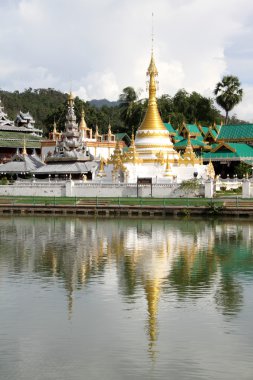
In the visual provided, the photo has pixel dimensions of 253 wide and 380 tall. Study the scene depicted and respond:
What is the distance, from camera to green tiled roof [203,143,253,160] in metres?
63.1

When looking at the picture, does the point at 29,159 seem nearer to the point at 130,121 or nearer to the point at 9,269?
the point at 130,121

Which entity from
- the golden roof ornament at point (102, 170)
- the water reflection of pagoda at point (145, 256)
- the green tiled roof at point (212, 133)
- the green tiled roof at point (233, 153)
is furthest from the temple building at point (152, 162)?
the green tiled roof at point (212, 133)

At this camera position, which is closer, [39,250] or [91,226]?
[39,250]

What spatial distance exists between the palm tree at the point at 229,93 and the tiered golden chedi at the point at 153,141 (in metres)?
29.0

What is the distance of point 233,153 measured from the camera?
208 ft

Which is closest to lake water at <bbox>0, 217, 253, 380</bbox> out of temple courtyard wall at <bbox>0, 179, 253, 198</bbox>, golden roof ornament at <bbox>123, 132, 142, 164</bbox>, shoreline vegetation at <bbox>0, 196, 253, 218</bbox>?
shoreline vegetation at <bbox>0, 196, 253, 218</bbox>

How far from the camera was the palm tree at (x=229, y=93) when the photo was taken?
83688mm

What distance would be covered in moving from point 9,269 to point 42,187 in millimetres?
29397

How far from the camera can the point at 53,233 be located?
114 ft

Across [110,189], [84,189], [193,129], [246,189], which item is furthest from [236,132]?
[84,189]

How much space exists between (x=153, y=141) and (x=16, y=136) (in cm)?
3303

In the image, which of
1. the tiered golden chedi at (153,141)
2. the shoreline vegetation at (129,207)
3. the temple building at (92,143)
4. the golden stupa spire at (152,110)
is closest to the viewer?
the shoreline vegetation at (129,207)

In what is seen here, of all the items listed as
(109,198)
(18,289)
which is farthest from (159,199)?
(18,289)

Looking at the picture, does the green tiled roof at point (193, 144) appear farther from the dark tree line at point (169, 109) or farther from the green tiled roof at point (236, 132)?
the dark tree line at point (169, 109)
